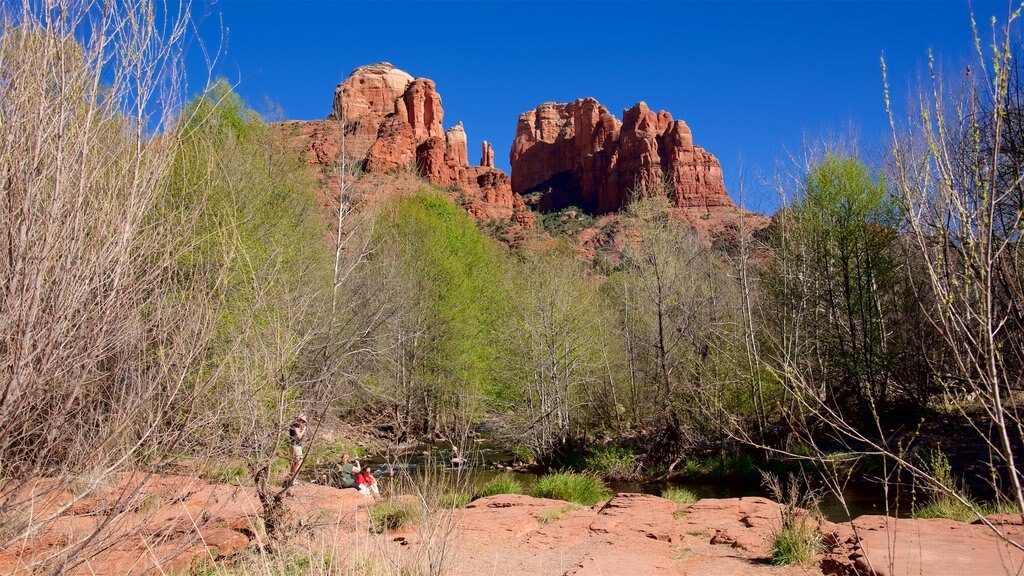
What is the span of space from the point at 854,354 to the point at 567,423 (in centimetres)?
700

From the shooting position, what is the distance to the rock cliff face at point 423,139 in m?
79.4

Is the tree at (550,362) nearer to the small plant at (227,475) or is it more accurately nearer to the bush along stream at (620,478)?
the bush along stream at (620,478)

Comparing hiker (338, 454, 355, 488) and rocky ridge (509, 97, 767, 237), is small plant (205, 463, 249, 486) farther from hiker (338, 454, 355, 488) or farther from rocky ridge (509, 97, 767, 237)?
rocky ridge (509, 97, 767, 237)

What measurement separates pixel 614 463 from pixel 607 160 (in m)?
87.9

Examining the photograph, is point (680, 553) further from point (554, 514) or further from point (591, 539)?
point (554, 514)

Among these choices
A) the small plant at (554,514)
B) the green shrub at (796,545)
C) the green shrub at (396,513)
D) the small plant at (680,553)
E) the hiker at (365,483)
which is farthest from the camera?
the hiker at (365,483)

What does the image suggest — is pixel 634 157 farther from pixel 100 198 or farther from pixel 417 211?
pixel 100 198

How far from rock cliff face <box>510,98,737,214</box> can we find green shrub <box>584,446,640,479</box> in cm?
Answer: 6390

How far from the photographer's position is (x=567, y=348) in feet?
57.3

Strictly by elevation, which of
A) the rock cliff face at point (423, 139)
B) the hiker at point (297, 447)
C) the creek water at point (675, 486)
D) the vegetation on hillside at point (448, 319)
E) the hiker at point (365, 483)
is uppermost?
the rock cliff face at point (423, 139)

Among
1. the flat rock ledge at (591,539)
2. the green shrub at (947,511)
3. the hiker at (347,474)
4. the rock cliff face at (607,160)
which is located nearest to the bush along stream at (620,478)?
the hiker at (347,474)

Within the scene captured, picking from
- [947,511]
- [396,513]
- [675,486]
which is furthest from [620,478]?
[396,513]

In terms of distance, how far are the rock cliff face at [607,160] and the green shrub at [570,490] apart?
222 feet

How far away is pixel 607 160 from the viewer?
328 ft
